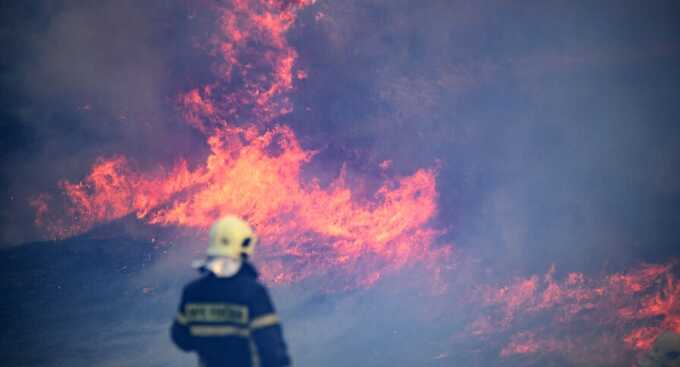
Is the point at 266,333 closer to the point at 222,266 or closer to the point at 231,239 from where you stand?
the point at 222,266

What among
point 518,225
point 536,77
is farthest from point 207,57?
point 518,225

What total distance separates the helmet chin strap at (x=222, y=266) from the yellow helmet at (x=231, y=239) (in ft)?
0.13

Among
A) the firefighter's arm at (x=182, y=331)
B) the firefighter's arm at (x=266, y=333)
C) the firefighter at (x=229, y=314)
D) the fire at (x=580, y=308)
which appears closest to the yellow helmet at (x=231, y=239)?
the firefighter at (x=229, y=314)

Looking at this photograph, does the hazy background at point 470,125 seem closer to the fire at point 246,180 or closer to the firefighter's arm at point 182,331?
the fire at point 246,180

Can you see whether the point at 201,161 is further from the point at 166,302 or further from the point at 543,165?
the point at 543,165

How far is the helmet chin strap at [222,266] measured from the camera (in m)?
3.22

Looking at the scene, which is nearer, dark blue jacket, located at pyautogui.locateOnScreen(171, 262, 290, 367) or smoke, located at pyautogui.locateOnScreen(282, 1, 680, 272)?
dark blue jacket, located at pyautogui.locateOnScreen(171, 262, 290, 367)

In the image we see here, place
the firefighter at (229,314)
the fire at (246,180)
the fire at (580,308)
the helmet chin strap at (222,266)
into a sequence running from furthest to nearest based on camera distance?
the fire at (580,308), the fire at (246,180), the helmet chin strap at (222,266), the firefighter at (229,314)

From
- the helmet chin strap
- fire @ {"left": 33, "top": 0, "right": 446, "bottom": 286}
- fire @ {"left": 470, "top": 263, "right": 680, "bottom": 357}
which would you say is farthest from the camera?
fire @ {"left": 470, "top": 263, "right": 680, "bottom": 357}

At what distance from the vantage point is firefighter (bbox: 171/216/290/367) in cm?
300

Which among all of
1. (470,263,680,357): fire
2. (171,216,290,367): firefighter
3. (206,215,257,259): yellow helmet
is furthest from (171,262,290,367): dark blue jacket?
(470,263,680,357): fire

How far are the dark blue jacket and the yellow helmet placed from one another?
0.19 metres

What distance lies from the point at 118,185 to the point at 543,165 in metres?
15.3

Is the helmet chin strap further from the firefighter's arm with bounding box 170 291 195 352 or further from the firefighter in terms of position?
the firefighter's arm with bounding box 170 291 195 352
